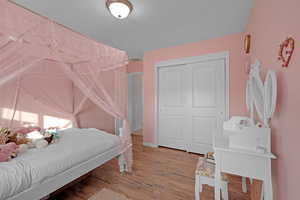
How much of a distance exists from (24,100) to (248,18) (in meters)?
4.45

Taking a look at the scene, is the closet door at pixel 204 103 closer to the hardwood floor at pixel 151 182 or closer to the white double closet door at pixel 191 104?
the white double closet door at pixel 191 104

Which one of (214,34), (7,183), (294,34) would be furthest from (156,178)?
(214,34)

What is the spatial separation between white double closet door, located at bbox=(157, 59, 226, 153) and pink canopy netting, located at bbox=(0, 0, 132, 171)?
1.38 metres

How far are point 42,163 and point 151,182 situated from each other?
1.47 metres

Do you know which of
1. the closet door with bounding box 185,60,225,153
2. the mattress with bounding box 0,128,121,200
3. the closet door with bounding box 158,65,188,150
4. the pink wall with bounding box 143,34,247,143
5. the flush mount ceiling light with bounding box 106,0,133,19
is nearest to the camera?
the mattress with bounding box 0,128,121,200

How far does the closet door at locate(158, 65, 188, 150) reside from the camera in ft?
10.5

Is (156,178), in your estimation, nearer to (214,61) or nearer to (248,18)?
(214,61)

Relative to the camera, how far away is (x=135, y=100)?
5074mm

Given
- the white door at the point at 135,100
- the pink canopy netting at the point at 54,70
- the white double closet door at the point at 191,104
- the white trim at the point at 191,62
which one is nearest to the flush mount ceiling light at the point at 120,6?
the pink canopy netting at the point at 54,70

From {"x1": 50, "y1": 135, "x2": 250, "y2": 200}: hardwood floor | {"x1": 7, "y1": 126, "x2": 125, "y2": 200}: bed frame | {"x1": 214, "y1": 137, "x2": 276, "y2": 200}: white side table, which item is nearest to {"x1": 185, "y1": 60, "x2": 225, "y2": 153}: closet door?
{"x1": 50, "y1": 135, "x2": 250, "y2": 200}: hardwood floor

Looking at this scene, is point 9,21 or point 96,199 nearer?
point 9,21

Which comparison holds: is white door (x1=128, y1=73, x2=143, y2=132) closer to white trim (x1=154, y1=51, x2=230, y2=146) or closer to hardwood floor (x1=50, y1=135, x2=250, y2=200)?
white trim (x1=154, y1=51, x2=230, y2=146)

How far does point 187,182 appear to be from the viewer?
2.01m

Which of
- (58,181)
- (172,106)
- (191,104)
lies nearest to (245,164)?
(58,181)
